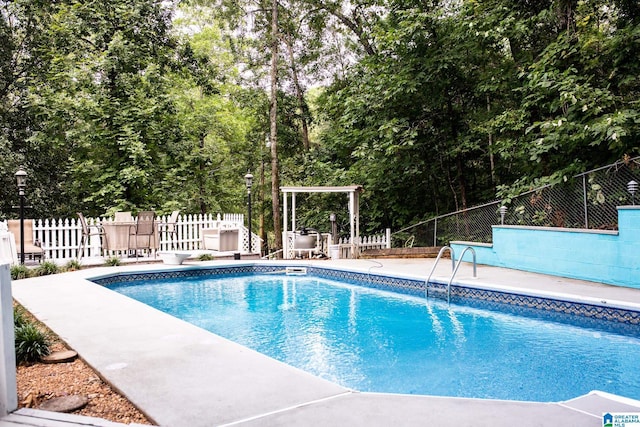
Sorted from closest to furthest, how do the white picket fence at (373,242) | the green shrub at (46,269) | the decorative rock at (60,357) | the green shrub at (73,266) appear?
the decorative rock at (60,357), the green shrub at (46,269), the green shrub at (73,266), the white picket fence at (373,242)

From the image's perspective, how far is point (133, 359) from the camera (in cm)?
331

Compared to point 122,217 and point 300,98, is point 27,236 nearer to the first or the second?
point 122,217

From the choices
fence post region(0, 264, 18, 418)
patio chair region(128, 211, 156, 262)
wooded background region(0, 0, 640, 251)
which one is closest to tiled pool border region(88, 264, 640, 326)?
patio chair region(128, 211, 156, 262)

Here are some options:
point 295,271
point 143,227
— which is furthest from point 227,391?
point 143,227

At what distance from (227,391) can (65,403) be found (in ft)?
2.83

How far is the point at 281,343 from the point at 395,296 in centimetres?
296

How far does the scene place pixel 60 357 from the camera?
3.36 metres

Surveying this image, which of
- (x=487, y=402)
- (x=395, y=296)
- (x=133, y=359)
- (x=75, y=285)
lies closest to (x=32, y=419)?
(x=133, y=359)

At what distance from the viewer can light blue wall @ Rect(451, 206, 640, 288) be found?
20.8 feet

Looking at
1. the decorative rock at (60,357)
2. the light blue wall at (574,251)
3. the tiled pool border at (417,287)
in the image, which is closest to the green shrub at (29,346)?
the decorative rock at (60,357)

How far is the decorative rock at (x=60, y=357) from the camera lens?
10.9 feet

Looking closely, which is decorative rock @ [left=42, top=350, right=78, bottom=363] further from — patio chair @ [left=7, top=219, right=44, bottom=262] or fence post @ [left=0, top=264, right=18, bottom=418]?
patio chair @ [left=7, top=219, right=44, bottom=262]

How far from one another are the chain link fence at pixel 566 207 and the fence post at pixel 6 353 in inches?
282

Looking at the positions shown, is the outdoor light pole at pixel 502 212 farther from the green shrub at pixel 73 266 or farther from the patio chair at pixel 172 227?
the green shrub at pixel 73 266
